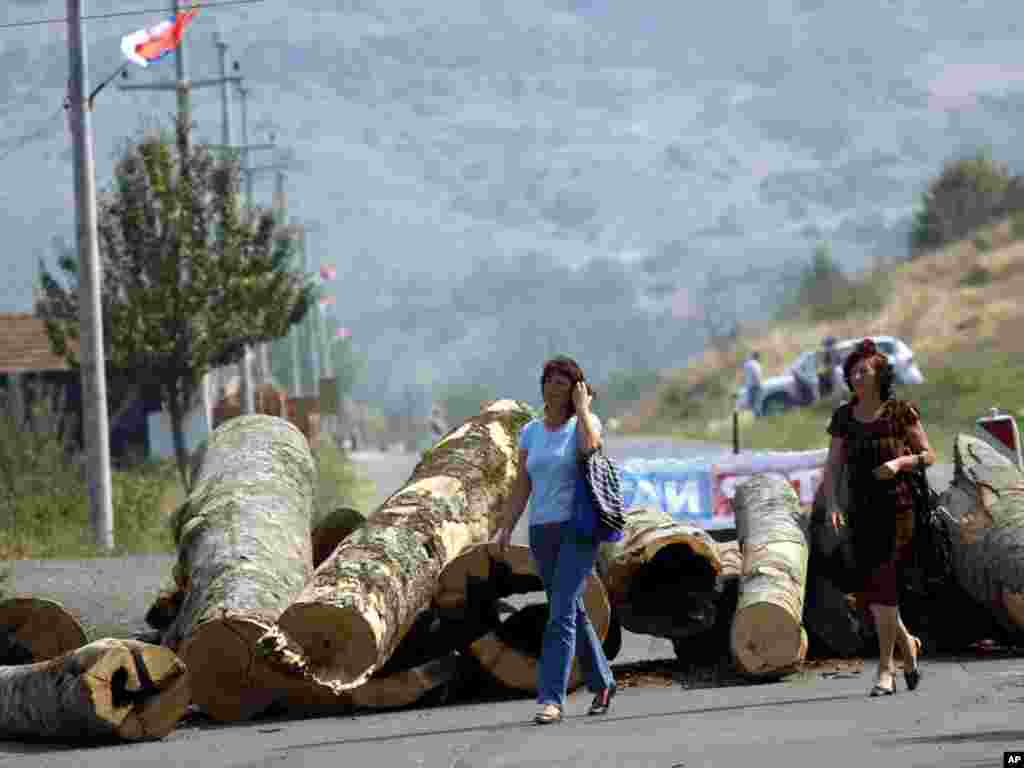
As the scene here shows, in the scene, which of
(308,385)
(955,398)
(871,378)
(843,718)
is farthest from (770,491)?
(308,385)

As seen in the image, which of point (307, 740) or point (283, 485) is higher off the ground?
point (283, 485)

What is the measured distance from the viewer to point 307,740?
1192 centimetres

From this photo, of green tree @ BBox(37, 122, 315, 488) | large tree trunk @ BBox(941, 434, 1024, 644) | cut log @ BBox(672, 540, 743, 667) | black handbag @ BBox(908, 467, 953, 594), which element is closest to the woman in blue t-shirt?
black handbag @ BBox(908, 467, 953, 594)

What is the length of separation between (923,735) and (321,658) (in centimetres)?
338

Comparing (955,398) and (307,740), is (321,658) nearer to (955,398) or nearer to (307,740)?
(307,740)

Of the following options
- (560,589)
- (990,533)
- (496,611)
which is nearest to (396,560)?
(496,611)

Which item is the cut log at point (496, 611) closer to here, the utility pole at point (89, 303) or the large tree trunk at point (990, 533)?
the large tree trunk at point (990, 533)

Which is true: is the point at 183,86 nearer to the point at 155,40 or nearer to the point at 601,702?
the point at 155,40

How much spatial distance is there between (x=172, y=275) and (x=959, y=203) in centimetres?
8174

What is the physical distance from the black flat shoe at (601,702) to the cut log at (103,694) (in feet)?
6.40

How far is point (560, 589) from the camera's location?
11.9 metres

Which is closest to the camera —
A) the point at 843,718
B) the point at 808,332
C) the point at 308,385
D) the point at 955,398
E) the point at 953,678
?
the point at 843,718

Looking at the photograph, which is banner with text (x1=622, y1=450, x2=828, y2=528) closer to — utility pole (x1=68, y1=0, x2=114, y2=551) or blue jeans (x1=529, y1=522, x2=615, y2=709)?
utility pole (x1=68, y1=0, x2=114, y2=551)

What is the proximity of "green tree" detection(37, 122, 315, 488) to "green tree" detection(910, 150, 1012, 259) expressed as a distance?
76.4 m
